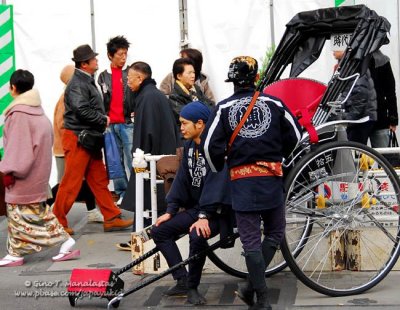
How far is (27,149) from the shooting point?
8.49 m

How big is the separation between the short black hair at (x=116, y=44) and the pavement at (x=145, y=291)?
2.71 m

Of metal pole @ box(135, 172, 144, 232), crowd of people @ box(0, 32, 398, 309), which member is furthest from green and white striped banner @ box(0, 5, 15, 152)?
metal pole @ box(135, 172, 144, 232)

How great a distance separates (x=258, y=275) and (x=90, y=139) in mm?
3684

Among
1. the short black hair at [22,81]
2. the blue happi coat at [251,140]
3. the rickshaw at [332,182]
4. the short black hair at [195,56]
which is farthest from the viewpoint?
the short black hair at [195,56]

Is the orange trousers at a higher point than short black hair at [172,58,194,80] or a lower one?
lower

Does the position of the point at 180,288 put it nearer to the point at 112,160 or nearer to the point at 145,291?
the point at 145,291

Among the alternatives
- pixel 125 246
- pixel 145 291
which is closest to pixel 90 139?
pixel 125 246

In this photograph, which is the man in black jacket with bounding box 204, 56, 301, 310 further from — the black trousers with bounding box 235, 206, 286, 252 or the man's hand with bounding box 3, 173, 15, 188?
the man's hand with bounding box 3, 173, 15, 188

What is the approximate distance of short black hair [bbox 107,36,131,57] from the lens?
35.3 feet

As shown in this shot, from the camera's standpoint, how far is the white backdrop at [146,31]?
455 inches

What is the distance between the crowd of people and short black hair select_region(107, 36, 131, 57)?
0.01m

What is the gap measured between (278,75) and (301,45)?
1.00ft

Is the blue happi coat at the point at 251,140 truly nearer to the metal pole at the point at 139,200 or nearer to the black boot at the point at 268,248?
the black boot at the point at 268,248

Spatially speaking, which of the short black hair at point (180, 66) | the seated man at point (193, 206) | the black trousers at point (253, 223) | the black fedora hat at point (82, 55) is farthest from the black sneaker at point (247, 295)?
the black fedora hat at point (82, 55)
